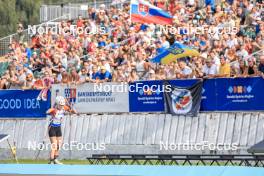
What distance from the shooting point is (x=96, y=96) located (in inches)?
1057

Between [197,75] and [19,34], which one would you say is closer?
[197,75]

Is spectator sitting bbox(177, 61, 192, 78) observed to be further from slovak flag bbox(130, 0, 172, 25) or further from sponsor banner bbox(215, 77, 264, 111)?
slovak flag bbox(130, 0, 172, 25)

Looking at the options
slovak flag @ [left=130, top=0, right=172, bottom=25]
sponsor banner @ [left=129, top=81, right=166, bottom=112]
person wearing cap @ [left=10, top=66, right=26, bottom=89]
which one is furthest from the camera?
slovak flag @ [left=130, top=0, right=172, bottom=25]

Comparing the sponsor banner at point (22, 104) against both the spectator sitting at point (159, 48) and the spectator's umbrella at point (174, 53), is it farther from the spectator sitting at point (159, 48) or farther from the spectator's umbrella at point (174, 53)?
the spectator's umbrella at point (174, 53)

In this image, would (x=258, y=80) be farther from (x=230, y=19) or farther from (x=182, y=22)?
(x=182, y=22)

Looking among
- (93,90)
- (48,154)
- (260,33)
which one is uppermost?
(260,33)

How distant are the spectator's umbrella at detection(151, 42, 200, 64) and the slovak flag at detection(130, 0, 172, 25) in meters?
3.60

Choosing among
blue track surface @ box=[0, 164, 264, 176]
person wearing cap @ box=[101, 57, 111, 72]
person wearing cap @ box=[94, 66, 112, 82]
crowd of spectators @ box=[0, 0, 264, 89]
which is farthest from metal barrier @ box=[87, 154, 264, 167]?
person wearing cap @ box=[101, 57, 111, 72]

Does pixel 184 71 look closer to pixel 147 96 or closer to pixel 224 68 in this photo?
pixel 147 96

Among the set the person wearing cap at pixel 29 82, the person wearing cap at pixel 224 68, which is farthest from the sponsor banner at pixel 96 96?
the person wearing cap at pixel 224 68

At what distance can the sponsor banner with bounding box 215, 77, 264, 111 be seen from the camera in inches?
918

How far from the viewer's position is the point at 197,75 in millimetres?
24844

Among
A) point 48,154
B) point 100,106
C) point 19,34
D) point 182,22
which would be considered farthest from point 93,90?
point 19,34

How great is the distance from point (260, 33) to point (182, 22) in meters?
4.83
